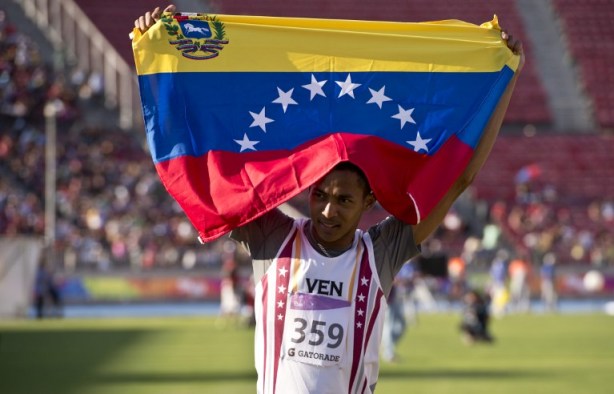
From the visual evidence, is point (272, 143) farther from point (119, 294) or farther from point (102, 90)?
point (102, 90)

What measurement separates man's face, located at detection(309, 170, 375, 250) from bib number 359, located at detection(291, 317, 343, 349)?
1.23 feet

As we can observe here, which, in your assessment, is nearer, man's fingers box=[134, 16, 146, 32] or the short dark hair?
the short dark hair

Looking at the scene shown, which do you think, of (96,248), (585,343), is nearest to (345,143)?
(585,343)

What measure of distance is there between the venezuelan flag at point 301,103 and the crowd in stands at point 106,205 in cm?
3196

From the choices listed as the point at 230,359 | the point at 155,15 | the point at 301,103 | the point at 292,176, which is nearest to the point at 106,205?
the point at 230,359

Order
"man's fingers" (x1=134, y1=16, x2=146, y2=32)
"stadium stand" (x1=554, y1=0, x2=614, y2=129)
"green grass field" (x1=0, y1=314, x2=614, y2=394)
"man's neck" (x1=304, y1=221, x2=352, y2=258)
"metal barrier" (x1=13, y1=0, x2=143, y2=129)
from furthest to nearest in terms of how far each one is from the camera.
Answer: "stadium stand" (x1=554, y1=0, x2=614, y2=129) → "metal barrier" (x1=13, y1=0, x2=143, y2=129) → "green grass field" (x1=0, y1=314, x2=614, y2=394) → "man's fingers" (x1=134, y1=16, x2=146, y2=32) → "man's neck" (x1=304, y1=221, x2=352, y2=258)

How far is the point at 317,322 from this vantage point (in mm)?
5457

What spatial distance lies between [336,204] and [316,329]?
0.55 m

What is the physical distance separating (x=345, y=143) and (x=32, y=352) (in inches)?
667

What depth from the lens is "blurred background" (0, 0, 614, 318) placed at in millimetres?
37906

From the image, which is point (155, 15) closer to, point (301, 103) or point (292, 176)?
point (301, 103)

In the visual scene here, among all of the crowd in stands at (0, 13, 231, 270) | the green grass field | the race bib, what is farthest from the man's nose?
the crowd in stands at (0, 13, 231, 270)

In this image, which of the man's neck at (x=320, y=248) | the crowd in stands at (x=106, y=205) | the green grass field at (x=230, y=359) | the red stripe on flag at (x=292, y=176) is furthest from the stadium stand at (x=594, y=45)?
the man's neck at (x=320, y=248)

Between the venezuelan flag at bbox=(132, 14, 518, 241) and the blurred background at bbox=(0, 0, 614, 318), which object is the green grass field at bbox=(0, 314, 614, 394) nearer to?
the blurred background at bbox=(0, 0, 614, 318)
